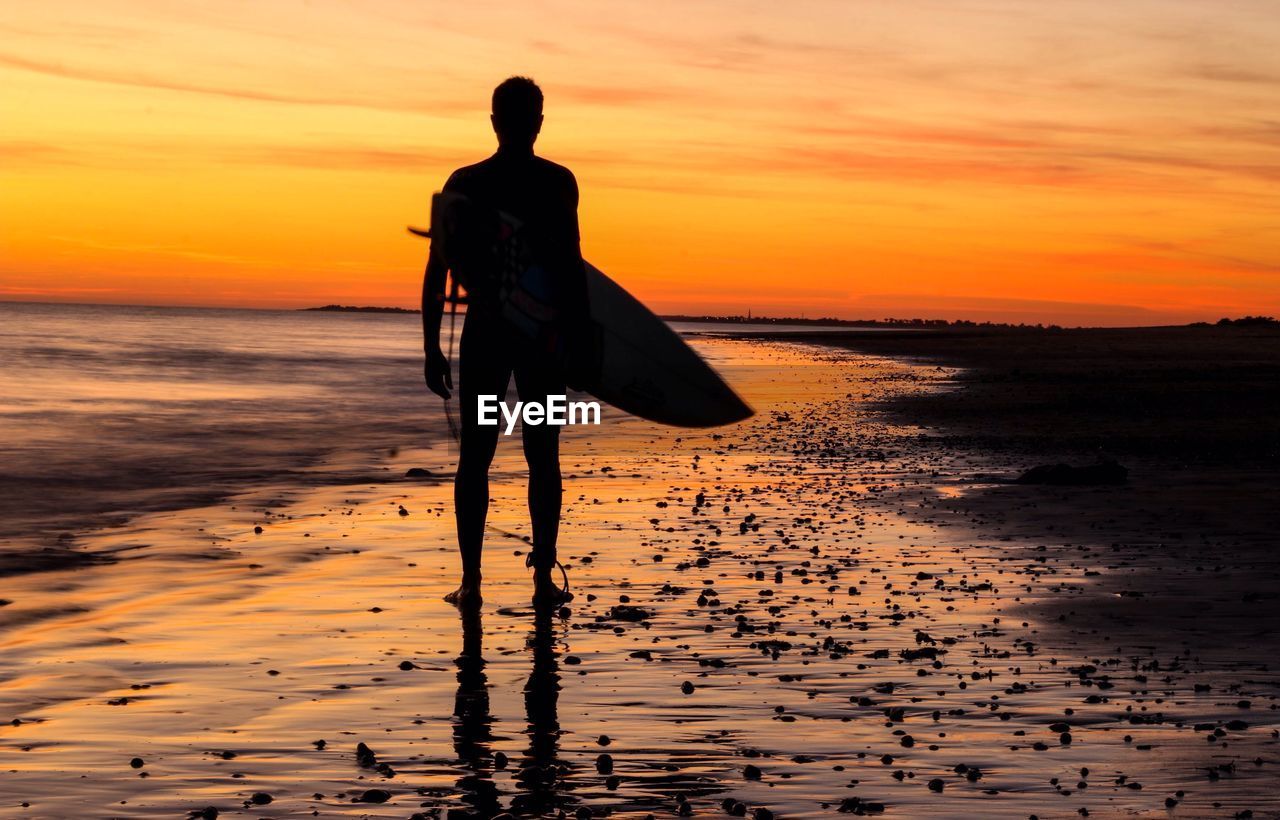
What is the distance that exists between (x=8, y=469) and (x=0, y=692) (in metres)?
14.4

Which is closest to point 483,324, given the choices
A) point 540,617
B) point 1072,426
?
point 540,617

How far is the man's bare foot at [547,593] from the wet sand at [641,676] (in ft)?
0.43

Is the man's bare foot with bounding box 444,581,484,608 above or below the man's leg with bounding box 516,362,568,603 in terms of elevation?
below

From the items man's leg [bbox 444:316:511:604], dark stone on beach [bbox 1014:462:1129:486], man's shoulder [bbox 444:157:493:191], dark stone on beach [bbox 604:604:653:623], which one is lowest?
dark stone on beach [bbox 604:604:653:623]

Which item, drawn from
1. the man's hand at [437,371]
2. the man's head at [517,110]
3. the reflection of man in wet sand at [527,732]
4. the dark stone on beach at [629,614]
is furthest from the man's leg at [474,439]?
the man's head at [517,110]

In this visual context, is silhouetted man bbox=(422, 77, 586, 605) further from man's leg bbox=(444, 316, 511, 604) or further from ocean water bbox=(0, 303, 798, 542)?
ocean water bbox=(0, 303, 798, 542)

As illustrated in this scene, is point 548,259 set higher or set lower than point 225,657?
higher

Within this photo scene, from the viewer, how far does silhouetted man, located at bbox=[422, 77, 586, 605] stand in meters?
8.72

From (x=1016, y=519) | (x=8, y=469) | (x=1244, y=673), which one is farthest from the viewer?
(x=8, y=469)

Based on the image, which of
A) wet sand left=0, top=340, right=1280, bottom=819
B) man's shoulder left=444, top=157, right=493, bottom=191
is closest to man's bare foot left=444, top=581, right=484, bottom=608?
wet sand left=0, top=340, right=1280, bottom=819

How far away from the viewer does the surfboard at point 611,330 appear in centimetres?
894

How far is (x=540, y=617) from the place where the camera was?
8867 mm

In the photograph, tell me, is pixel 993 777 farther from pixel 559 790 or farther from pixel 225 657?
pixel 225 657

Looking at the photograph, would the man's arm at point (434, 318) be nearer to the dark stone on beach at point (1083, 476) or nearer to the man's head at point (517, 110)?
the man's head at point (517, 110)
